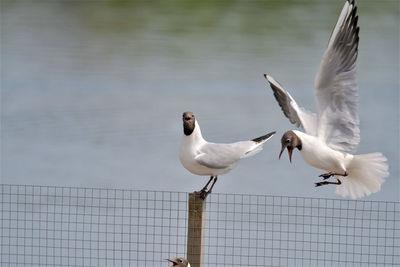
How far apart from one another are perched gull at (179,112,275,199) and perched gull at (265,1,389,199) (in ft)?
0.89

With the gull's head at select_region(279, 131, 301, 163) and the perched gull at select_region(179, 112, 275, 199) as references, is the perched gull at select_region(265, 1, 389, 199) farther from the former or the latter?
the perched gull at select_region(179, 112, 275, 199)

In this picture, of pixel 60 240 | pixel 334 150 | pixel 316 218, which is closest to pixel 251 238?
pixel 316 218

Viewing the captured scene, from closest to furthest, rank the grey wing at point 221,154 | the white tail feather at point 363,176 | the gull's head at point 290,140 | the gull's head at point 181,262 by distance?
the gull's head at point 181,262
the grey wing at point 221,154
the gull's head at point 290,140
the white tail feather at point 363,176

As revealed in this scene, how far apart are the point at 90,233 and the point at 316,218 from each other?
3.55 feet

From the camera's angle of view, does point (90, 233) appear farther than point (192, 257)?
Yes

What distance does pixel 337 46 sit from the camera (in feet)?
11.8

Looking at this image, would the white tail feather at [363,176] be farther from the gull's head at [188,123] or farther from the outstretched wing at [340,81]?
the gull's head at [188,123]

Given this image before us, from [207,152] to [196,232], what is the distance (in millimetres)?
404

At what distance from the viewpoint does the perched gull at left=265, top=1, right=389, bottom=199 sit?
357cm

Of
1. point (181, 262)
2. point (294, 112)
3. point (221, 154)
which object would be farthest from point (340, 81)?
point (181, 262)

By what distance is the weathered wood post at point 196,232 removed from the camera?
311 centimetres

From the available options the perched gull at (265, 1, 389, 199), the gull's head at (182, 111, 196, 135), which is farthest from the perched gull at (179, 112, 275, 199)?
the perched gull at (265, 1, 389, 199)

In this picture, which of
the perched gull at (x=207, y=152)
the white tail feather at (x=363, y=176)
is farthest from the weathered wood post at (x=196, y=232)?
the white tail feather at (x=363, y=176)

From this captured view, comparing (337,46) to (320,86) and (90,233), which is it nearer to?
(320,86)
